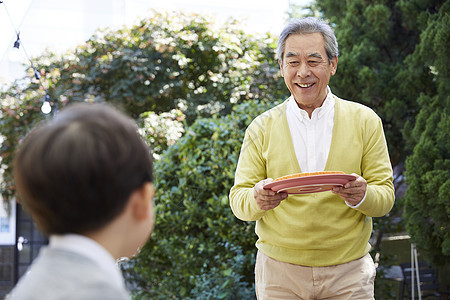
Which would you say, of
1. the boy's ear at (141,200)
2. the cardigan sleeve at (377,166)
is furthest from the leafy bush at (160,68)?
the boy's ear at (141,200)

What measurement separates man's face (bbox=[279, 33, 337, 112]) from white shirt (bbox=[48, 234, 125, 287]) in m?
1.38

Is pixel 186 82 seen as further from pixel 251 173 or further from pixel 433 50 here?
pixel 251 173

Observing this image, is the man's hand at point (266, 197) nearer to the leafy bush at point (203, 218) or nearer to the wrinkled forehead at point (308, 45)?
the wrinkled forehead at point (308, 45)

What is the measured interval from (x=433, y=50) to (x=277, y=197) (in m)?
2.32

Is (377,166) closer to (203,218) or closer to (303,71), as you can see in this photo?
(303,71)

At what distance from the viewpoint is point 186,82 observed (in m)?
6.62

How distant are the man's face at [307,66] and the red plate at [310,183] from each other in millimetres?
405

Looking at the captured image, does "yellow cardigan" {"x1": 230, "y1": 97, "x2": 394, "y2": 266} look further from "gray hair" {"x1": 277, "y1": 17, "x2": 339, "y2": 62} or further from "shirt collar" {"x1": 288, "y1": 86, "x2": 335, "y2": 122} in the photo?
"gray hair" {"x1": 277, "y1": 17, "x2": 339, "y2": 62}

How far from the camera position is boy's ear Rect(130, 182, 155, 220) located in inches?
38.4

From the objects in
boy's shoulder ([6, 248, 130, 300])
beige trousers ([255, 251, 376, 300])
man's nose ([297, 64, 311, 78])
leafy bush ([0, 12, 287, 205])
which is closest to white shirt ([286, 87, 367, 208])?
man's nose ([297, 64, 311, 78])

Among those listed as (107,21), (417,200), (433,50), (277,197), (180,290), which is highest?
(107,21)

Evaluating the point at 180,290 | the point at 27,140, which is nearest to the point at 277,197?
the point at 27,140

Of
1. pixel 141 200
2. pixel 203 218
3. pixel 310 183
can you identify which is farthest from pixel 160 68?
pixel 141 200

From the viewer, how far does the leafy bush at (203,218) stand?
3.94 metres
